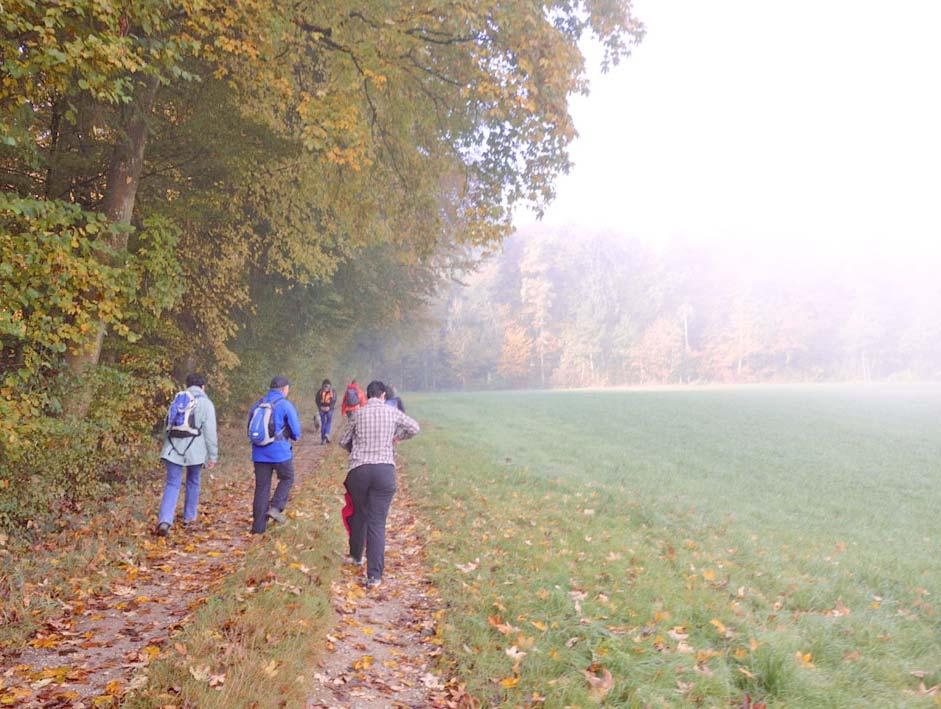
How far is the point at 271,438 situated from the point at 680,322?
8967 centimetres

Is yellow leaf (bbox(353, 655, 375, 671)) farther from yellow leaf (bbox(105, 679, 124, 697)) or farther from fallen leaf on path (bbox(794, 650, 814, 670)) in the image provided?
fallen leaf on path (bbox(794, 650, 814, 670))

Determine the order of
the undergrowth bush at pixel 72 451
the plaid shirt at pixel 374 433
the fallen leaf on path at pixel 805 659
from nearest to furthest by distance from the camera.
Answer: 1. the fallen leaf on path at pixel 805 659
2. the plaid shirt at pixel 374 433
3. the undergrowth bush at pixel 72 451

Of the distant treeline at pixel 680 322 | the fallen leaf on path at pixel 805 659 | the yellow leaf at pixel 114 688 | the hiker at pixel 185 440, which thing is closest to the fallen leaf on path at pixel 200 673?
the yellow leaf at pixel 114 688

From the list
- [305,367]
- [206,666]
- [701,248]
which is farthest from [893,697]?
[701,248]

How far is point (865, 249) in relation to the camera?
9606cm

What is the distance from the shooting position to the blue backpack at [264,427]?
7.45m

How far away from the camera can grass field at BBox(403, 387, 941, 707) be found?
4871mm

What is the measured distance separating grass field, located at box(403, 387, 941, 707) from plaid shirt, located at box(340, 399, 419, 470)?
1575 millimetres

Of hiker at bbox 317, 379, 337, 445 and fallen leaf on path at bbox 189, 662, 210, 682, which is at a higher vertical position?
hiker at bbox 317, 379, 337, 445

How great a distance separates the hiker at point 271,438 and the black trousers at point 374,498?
142 centimetres

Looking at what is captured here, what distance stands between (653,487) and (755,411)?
983 inches

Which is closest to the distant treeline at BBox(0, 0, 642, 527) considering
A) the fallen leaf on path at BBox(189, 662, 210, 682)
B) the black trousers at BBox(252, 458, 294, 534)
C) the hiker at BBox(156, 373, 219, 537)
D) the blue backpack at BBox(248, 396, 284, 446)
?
the hiker at BBox(156, 373, 219, 537)

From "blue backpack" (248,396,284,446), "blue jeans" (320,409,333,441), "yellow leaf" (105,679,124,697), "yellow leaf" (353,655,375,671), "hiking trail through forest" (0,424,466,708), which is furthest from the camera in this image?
"blue jeans" (320,409,333,441)

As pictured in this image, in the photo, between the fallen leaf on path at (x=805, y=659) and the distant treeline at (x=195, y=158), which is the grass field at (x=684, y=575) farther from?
the distant treeline at (x=195, y=158)
